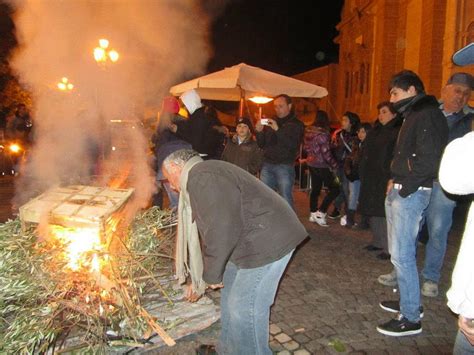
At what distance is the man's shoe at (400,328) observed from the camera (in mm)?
3537

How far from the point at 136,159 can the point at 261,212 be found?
4.76m

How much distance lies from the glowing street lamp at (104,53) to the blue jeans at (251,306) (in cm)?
581

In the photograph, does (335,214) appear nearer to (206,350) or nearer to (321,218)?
(321,218)

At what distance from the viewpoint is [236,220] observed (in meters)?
2.53

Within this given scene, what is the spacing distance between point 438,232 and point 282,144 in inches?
105

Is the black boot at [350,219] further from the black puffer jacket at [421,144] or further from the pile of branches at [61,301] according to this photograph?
the pile of branches at [61,301]

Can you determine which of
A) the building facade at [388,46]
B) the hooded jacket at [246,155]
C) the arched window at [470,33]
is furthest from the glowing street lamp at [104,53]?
the arched window at [470,33]

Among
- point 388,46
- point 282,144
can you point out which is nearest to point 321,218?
point 282,144

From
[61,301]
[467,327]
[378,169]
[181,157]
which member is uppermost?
[181,157]

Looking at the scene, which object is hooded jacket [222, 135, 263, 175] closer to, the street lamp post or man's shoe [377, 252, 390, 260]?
man's shoe [377, 252, 390, 260]

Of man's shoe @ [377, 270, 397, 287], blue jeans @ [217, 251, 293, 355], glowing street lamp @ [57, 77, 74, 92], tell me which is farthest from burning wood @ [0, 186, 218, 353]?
glowing street lamp @ [57, 77, 74, 92]

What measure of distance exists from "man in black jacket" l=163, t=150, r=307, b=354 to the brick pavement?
2.72 ft

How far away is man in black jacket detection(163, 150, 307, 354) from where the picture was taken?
8.12ft

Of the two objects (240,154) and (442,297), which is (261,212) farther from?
(240,154)
